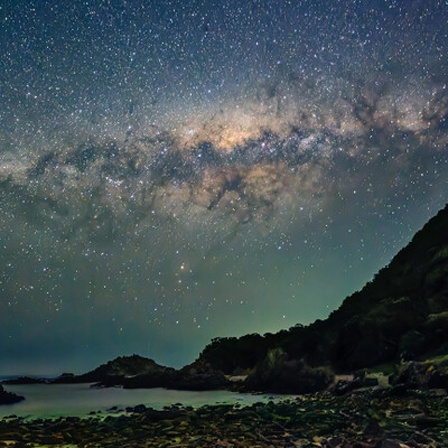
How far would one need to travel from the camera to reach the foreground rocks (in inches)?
477

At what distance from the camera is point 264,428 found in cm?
1385

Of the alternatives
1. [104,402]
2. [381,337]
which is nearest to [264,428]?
[104,402]

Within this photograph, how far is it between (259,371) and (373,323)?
956cm

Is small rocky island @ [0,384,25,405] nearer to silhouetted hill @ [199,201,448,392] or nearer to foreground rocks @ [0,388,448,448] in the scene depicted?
foreground rocks @ [0,388,448,448]

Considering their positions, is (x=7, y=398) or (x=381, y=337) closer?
(x=7, y=398)

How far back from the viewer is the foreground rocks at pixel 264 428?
39.8ft

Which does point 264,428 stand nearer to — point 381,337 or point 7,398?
point 381,337

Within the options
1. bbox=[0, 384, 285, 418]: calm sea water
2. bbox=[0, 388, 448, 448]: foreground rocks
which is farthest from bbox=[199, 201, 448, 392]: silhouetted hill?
bbox=[0, 388, 448, 448]: foreground rocks

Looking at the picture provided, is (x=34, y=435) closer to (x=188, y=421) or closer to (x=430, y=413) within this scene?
(x=188, y=421)

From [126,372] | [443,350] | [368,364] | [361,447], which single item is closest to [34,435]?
[361,447]

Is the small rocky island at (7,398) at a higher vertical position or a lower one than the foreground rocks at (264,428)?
higher

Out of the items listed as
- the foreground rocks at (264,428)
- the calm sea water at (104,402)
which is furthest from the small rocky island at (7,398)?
the foreground rocks at (264,428)

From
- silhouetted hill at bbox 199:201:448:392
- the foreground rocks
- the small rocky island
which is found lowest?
the foreground rocks

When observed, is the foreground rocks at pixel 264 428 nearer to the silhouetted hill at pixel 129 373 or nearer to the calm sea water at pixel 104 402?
the calm sea water at pixel 104 402
